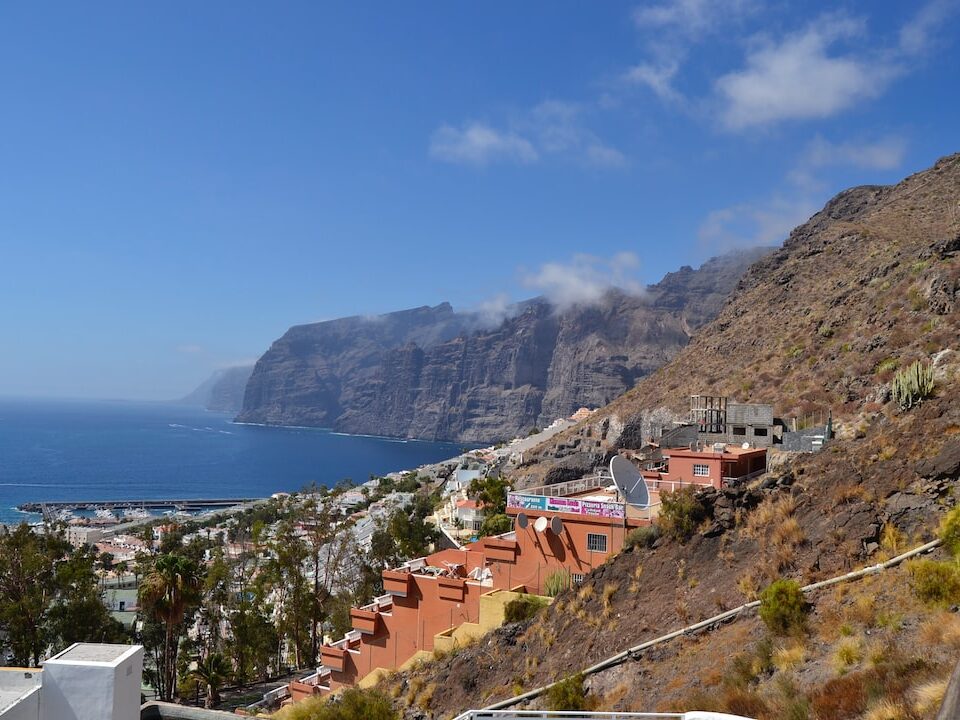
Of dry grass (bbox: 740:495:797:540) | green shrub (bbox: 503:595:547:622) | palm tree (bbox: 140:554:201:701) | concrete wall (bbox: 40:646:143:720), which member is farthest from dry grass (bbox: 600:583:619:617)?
palm tree (bbox: 140:554:201:701)

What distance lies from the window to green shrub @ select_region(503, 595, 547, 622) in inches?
74.4

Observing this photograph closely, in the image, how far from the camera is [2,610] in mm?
24094

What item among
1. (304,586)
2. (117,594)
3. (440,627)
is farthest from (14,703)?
(117,594)

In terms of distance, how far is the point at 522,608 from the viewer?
1636 cm

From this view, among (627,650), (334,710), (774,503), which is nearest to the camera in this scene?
(627,650)

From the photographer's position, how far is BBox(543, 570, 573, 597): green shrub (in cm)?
1745

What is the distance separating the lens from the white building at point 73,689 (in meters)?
7.36

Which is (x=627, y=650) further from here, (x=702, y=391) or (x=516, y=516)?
(x=702, y=391)

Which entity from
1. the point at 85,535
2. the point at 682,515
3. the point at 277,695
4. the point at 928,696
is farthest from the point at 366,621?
the point at 85,535

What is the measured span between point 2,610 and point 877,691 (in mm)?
27059

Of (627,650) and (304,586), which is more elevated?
(627,650)

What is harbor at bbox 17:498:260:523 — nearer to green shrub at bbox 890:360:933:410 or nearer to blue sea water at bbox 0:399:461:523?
blue sea water at bbox 0:399:461:523

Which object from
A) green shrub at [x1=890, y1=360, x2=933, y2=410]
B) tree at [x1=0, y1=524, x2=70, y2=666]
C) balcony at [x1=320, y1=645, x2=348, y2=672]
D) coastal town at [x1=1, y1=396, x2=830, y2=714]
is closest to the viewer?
green shrub at [x1=890, y1=360, x2=933, y2=410]

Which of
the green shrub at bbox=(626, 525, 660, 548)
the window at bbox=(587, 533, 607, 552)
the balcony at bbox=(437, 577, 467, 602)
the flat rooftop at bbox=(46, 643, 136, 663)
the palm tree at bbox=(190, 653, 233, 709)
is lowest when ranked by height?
the palm tree at bbox=(190, 653, 233, 709)
